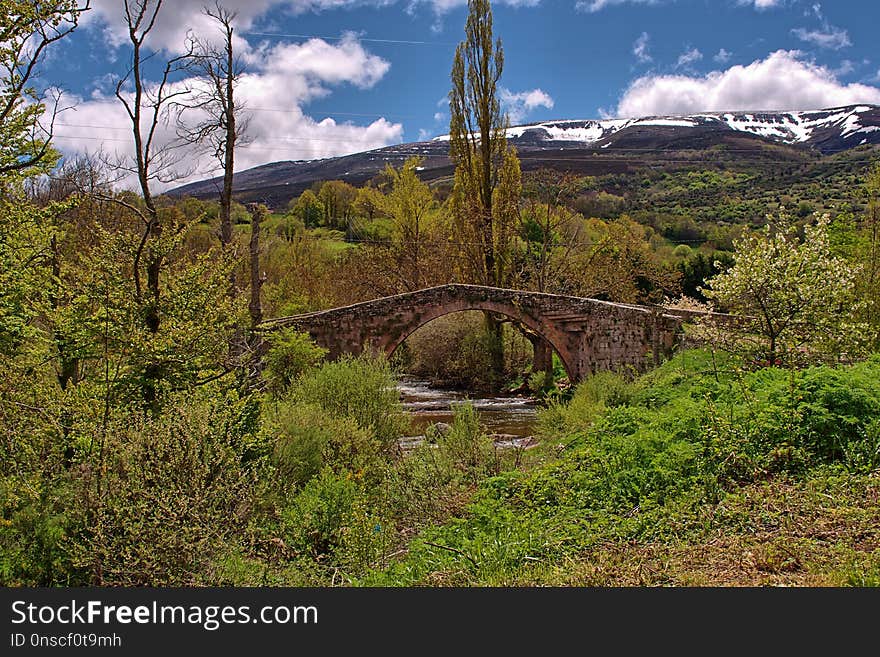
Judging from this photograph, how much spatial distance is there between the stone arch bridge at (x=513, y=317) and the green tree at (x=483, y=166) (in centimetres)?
553

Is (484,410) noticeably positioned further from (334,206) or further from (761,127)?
(761,127)

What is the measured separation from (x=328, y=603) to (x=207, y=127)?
7.35 meters

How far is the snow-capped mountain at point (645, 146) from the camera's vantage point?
75.3m

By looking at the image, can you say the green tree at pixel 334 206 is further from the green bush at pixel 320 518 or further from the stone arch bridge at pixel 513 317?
the green bush at pixel 320 518

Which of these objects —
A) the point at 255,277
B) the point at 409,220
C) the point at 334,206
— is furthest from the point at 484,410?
the point at 334,206

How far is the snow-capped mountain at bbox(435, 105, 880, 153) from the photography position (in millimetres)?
78781

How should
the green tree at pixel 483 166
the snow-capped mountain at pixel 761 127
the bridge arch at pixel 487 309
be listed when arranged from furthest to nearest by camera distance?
the snow-capped mountain at pixel 761 127 < the green tree at pixel 483 166 < the bridge arch at pixel 487 309

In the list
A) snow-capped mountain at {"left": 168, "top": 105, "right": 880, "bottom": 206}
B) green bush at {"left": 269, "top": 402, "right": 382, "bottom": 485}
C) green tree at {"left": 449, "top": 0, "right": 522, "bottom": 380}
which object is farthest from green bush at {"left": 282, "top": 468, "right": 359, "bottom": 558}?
snow-capped mountain at {"left": 168, "top": 105, "right": 880, "bottom": 206}

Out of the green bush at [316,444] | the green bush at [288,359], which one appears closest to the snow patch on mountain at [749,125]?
the green bush at [288,359]

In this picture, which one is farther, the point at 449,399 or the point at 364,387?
the point at 449,399

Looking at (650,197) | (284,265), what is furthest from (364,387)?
(650,197)

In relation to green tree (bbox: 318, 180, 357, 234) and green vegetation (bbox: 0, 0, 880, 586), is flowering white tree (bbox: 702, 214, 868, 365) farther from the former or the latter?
green tree (bbox: 318, 180, 357, 234)

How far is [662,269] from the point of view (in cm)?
2770

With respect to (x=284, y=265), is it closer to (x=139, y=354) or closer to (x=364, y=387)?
(x=364, y=387)
